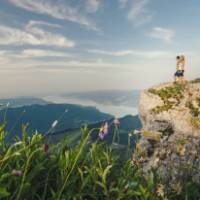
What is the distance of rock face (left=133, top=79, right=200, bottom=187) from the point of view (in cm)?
620

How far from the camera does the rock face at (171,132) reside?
6204 millimetres

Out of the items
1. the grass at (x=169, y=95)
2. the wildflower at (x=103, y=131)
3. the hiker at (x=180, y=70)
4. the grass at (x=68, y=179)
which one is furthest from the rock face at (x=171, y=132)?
the wildflower at (x=103, y=131)

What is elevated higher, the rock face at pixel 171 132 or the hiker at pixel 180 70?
the hiker at pixel 180 70

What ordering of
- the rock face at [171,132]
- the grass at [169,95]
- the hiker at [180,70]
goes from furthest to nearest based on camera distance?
the hiker at [180,70] → the grass at [169,95] → the rock face at [171,132]

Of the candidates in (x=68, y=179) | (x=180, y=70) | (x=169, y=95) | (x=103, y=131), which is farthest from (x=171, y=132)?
(x=68, y=179)

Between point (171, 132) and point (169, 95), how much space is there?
4.03ft

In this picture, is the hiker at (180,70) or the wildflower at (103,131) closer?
the wildflower at (103,131)

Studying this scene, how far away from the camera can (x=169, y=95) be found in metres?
7.87

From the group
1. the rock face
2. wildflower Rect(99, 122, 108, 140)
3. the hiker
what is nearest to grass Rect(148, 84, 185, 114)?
the rock face

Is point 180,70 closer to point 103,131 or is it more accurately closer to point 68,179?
point 103,131

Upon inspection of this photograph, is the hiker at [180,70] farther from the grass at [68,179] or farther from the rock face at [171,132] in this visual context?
the grass at [68,179]

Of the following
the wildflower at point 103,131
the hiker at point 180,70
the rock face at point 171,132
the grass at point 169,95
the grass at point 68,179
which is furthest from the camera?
the hiker at point 180,70

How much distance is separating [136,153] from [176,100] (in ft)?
4.82

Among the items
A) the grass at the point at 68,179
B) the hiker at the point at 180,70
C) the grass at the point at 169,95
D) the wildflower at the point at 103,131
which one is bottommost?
the grass at the point at 68,179
